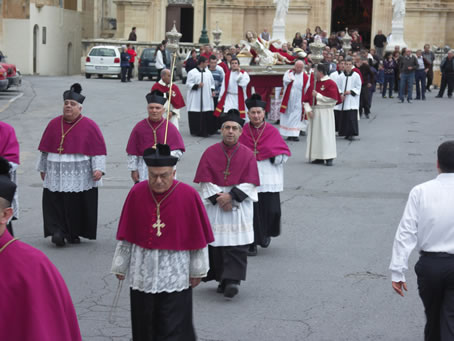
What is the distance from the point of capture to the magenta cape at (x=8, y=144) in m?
8.70

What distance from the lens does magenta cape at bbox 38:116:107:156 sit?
1062 cm

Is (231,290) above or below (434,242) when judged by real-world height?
below

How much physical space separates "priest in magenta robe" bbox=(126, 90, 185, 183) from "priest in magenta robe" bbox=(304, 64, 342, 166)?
7.65m

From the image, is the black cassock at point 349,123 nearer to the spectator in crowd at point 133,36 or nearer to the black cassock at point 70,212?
the black cassock at point 70,212

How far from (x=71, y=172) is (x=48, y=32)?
34.6 m

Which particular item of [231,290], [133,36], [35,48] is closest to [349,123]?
[231,290]

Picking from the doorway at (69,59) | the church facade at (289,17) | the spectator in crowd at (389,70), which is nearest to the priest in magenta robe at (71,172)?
the spectator in crowd at (389,70)

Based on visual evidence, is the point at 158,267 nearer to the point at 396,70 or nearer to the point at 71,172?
the point at 71,172

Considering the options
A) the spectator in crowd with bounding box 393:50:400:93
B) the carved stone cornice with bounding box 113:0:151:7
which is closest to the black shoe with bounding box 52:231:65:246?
the spectator in crowd with bounding box 393:50:400:93

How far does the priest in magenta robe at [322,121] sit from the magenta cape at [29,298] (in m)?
13.7

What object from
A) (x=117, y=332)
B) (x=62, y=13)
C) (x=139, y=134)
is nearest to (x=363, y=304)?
(x=117, y=332)

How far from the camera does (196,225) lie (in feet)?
21.6

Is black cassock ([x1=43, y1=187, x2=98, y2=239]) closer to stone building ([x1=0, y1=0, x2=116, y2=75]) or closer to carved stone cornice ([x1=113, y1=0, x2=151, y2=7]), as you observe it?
stone building ([x1=0, y1=0, x2=116, y2=75])

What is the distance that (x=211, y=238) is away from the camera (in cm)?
675
